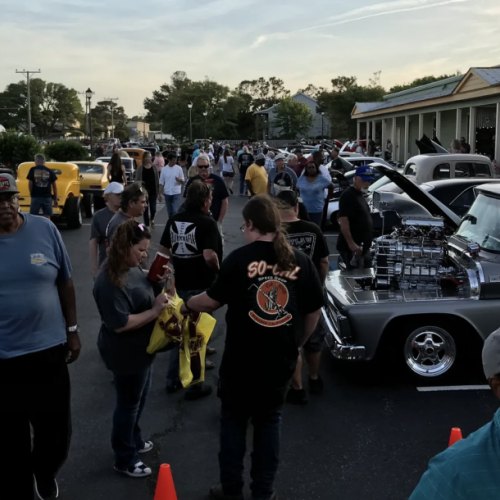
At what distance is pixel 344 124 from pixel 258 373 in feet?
220

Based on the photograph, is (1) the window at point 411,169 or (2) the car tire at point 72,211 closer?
(1) the window at point 411,169

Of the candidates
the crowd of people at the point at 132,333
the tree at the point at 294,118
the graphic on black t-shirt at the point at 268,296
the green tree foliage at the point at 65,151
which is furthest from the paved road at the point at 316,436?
the tree at the point at 294,118

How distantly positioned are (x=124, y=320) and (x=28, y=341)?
0.55m

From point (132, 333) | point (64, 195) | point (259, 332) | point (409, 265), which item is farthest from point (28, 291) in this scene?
point (64, 195)

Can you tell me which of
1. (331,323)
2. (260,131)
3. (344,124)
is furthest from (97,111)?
(331,323)

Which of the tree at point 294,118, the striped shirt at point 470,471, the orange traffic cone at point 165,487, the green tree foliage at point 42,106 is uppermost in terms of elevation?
the green tree foliage at point 42,106

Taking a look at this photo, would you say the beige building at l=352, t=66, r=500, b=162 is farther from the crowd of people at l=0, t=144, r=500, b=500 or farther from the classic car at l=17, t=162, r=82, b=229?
the crowd of people at l=0, t=144, r=500, b=500

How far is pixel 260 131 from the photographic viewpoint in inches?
3509

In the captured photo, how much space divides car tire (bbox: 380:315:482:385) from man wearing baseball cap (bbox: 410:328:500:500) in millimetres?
3947

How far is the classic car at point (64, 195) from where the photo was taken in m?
14.8

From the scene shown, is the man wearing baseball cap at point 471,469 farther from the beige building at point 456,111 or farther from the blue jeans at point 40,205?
the beige building at point 456,111

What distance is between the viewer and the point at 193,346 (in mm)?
4125

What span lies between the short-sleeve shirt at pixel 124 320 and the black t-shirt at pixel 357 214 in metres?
3.84

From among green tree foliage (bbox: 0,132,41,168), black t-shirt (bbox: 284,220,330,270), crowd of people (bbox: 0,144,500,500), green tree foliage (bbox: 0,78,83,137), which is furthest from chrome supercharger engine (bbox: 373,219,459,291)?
green tree foliage (bbox: 0,78,83,137)
